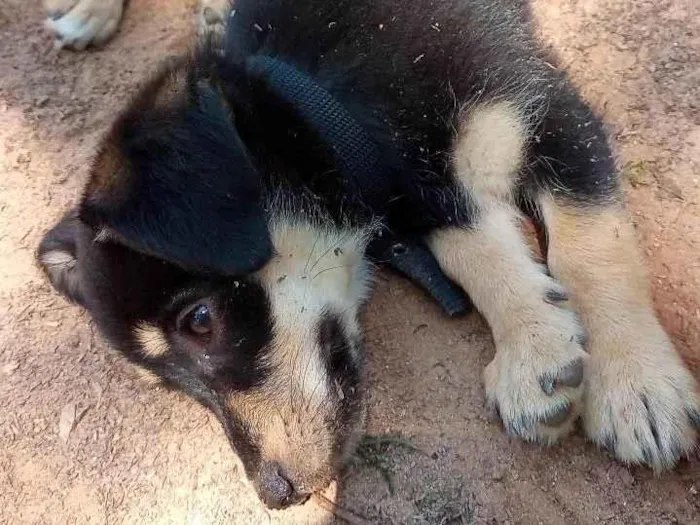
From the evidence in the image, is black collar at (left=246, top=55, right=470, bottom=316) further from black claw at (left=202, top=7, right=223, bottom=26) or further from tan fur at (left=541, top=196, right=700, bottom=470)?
black claw at (left=202, top=7, right=223, bottom=26)

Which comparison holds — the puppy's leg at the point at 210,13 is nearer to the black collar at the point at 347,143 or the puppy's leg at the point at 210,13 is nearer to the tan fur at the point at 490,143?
the black collar at the point at 347,143

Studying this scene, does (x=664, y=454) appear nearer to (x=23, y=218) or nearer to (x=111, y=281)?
(x=111, y=281)

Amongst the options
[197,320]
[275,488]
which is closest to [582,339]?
[275,488]

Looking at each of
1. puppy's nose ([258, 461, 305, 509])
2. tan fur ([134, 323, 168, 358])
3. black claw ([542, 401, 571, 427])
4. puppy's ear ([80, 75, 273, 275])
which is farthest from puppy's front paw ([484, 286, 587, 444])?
tan fur ([134, 323, 168, 358])

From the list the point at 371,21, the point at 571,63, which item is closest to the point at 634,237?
the point at 571,63

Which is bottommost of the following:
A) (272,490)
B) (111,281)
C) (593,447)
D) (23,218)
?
(593,447)

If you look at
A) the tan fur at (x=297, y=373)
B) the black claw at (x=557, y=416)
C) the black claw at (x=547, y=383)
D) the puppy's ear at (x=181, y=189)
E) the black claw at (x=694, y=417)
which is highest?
the puppy's ear at (x=181, y=189)

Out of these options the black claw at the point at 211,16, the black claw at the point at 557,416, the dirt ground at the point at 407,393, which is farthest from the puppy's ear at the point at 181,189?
the black claw at the point at 211,16
